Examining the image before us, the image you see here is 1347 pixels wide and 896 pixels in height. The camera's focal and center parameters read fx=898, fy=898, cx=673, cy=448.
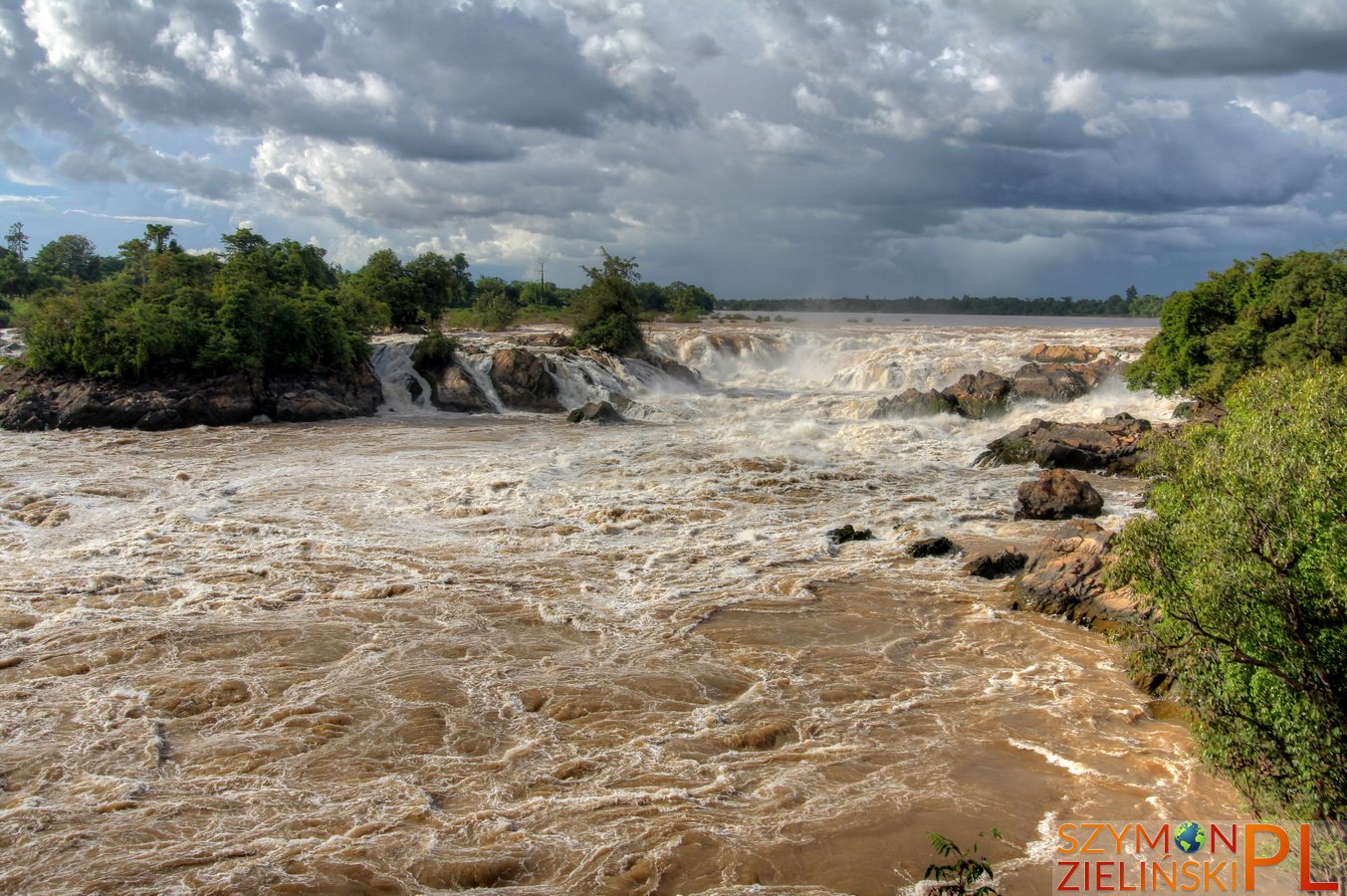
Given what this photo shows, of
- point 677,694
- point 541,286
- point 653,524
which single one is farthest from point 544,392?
point 541,286

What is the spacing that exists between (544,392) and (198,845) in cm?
2466

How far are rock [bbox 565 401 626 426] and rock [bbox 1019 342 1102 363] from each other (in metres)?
17.3

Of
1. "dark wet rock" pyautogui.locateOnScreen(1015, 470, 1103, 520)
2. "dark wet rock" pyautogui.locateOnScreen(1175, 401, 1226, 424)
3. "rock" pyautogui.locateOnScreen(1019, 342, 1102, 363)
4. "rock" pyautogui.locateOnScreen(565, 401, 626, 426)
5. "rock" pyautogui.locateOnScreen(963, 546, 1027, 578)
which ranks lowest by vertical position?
"rock" pyautogui.locateOnScreen(963, 546, 1027, 578)

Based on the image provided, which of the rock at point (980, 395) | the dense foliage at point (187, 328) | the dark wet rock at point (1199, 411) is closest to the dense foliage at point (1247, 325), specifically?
the dark wet rock at point (1199, 411)

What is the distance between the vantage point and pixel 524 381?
3033 centimetres

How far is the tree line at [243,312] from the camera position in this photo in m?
24.5

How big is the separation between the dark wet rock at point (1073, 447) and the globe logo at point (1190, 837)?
14.6 metres

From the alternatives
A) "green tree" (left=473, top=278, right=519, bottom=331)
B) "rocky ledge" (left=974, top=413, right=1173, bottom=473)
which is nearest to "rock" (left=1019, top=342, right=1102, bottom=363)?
"rocky ledge" (left=974, top=413, right=1173, bottom=473)

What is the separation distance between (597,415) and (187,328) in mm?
11753

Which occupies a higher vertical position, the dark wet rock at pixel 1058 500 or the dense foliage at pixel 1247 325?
the dense foliage at pixel 1247 325

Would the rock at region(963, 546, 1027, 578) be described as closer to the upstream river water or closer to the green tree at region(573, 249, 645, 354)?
the upstream river water

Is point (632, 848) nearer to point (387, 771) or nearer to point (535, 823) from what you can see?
point (535, 823)

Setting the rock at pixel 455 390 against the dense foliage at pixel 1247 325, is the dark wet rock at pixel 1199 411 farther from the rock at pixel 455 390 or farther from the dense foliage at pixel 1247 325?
the rock at pixel 455 390

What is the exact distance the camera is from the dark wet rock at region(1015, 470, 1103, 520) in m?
15.5
